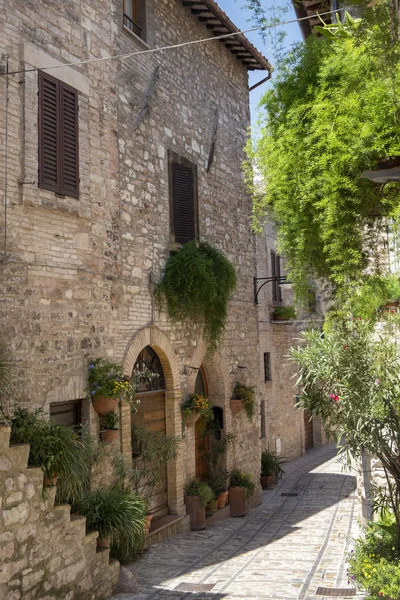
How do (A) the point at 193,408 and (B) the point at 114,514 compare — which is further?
(A) the point at 193,408

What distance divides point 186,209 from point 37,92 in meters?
4.32

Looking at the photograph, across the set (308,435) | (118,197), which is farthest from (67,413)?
(308,435)

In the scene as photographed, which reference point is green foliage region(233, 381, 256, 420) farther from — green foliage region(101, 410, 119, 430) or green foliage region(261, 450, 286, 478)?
green foliage region(101, 410, 119, 430)

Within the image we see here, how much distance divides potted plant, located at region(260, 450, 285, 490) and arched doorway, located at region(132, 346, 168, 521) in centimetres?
542

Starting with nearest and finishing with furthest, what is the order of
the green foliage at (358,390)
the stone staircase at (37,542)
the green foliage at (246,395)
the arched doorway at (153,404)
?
the stone staircase at (37,542) < the green foliage at (358,390) < the arched doorway at (153,404) < the green foliage at (246,395)

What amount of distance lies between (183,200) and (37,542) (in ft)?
24.0

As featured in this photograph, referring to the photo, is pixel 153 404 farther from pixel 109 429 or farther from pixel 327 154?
pixel 327 154

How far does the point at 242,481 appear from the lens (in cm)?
1344

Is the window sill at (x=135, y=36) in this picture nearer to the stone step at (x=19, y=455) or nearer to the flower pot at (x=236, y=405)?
the flower pot at (x=236, y=405)

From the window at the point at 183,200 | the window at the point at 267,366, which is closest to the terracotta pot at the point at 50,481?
the window at the point at 183,200

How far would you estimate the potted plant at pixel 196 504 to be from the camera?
11.6 meters

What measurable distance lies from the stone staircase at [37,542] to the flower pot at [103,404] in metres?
2.11

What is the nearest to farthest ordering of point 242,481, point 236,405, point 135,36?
point 135,36 < point 242,481 < point 236,405

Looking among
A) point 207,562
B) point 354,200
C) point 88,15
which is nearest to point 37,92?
point 88,15
